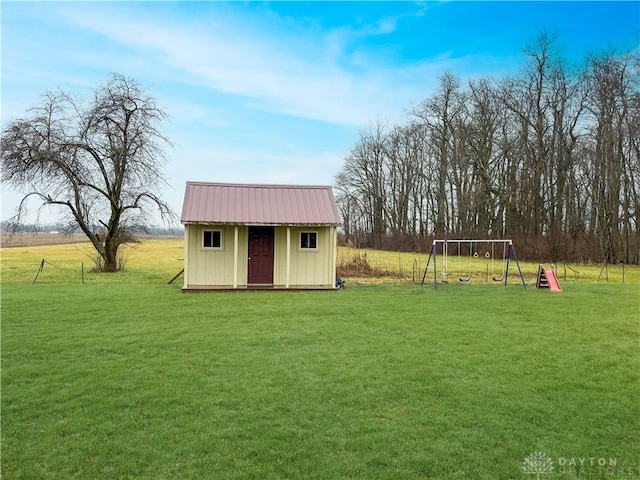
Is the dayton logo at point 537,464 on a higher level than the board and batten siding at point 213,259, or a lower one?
lower

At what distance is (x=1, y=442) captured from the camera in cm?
371

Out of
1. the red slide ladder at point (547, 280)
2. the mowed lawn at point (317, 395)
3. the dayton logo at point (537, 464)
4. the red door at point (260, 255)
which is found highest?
the red door at point (260, 255)

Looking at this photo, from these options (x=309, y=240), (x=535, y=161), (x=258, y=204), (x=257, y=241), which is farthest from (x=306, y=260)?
(x=535, y=161)

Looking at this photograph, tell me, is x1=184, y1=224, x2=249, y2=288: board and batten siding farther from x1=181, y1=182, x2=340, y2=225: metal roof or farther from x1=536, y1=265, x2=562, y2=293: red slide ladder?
x1=536, y1=265, x2=562, y2=293: red slide ladder

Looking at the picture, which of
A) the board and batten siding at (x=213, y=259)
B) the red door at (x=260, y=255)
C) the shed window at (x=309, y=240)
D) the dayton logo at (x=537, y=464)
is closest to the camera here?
the dayton logo at (x=537, y=464)

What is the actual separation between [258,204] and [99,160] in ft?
30.1

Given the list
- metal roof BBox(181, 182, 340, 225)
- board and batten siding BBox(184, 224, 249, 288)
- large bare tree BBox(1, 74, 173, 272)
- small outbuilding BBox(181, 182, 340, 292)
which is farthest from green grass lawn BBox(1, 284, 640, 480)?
large bare tree BBox(1, 74, 173, 272)

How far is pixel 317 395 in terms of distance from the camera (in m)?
4.80

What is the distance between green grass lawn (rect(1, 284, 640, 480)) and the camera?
3.46 meters

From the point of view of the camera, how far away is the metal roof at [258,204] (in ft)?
45.5

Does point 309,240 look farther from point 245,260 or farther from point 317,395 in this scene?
point 317,395

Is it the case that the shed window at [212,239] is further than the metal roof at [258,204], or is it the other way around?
the shed window at [212,239]

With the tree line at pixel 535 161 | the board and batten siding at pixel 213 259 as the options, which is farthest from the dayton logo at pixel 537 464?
the tree line at pixel 535 161

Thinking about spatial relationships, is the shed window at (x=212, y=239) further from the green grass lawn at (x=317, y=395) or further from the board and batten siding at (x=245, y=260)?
the green grass lawn at (x=317, y=395)
